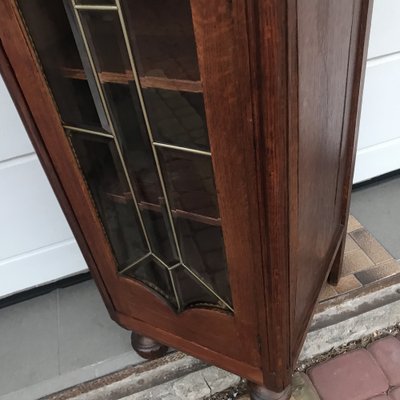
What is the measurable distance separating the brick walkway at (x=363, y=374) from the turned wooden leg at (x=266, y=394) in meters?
0.10

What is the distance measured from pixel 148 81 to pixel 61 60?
0.16 m

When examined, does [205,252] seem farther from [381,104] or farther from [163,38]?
[381,104]

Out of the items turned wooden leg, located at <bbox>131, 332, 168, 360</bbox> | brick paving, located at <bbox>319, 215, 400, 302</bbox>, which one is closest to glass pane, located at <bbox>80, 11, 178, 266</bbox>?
turned wooden leg, located at <bbox>131, 332, 168, 360</bbox>

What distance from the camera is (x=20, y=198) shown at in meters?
1.31

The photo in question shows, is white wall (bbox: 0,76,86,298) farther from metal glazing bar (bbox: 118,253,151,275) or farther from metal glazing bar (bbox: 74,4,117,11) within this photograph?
metal glazing bar (bbox: 74,4,117,11)

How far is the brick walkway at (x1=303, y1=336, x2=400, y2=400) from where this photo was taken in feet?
3.67

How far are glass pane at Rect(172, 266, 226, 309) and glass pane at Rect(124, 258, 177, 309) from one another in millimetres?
21

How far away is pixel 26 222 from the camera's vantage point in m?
1.36

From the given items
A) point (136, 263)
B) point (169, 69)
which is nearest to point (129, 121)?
point (169, 69)

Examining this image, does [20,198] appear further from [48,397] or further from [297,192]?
[297,192]

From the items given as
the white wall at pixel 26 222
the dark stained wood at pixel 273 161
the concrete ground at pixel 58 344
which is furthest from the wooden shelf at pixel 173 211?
the concrete ground at pixel 58 344

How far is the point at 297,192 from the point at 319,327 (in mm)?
675

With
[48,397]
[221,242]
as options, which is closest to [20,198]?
[48,397]

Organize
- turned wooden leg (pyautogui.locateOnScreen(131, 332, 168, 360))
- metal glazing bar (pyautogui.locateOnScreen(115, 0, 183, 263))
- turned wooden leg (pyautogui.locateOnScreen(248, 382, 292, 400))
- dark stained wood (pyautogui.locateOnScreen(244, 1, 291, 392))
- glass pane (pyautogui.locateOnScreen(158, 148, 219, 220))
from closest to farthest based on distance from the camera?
dark stained wood (pyautogui.locateOnScreen(244, 1, 291, 392)), metal glazing bar (pyautogui.locateOnScreen(115, 0, 183, 263)), glass pane (pyautogui.locateOnScreen(158, 148, 219, 220)), turned wooden leg (pyautogui.locateOnScreen(248, 382, 292, 400)), turned wooden leg (pyautogui.locateOnScreen(131, 332, 168, 360))
